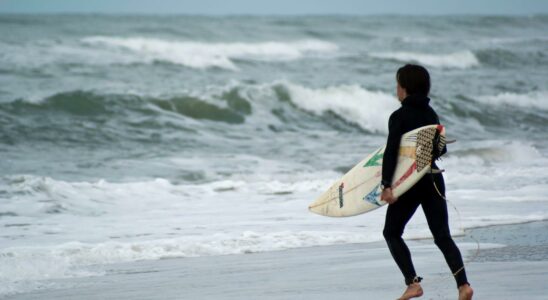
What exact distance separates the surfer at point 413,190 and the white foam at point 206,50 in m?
22.9

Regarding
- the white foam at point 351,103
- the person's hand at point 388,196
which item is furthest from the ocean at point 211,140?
the person's hand at point 388,196

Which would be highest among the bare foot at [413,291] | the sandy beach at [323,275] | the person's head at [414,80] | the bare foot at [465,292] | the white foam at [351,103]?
the person's head at [414,80]

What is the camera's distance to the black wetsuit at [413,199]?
186 inches

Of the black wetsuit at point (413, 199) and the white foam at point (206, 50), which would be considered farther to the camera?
the white foam at point (206, 50)

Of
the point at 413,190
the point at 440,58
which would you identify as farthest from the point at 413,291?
the point at 440,58

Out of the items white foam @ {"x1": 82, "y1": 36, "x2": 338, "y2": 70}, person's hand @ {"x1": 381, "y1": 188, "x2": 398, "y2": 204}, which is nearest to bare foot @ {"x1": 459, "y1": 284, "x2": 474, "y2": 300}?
person's hand @ {"x1": 381, "y1": 188, "x2": 398, "y2": 204}

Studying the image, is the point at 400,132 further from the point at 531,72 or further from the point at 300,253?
the point at 531,72

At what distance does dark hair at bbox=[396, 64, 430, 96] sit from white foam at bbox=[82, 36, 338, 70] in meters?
22.9

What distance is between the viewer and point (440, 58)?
36000mm

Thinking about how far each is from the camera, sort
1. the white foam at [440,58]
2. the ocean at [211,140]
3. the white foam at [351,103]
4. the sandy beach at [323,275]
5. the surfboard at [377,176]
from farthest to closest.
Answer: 1. the white foam at [440,58]
2. the white foam at [351,103]
3. the ocean at [211,140]
4. the sandy beach at [323,275]
5. the surfboard at [377,176]

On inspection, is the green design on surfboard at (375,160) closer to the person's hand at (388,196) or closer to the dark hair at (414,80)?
the person's hand at (388,196)

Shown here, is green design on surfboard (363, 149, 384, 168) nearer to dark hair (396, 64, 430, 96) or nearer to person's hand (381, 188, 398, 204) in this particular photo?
person's hand (381, 188, 398, 204)

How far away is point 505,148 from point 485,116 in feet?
19.5

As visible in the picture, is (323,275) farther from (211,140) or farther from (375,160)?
(211,140)
